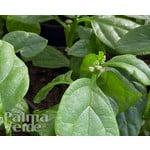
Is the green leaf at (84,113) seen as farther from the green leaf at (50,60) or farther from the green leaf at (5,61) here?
the green leaf at (50,60)

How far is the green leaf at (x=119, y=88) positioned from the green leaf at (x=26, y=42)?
112mm

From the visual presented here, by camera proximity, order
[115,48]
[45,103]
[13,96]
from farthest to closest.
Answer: [45,103] < [115,48] < [13,96]

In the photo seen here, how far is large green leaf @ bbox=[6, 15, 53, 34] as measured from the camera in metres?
0.72

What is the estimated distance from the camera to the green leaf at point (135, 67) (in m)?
0.53

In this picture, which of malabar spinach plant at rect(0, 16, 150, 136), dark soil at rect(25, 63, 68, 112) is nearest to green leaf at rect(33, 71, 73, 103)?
malabar spinach plant at rect(0, 16, 150, 136)

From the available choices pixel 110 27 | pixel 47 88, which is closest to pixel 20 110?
pixel 47 88

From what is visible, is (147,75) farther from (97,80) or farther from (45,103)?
(45,103)

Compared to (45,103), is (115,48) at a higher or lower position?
higher

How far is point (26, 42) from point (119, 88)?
16cm

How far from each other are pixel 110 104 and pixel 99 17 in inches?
7.8

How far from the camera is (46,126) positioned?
58cm

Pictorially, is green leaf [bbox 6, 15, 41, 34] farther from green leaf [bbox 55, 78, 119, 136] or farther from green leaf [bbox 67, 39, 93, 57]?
green leaf [bbox 55, 78, 119, 136]

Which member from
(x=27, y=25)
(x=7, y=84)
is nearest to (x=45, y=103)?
(x=27, y=25)

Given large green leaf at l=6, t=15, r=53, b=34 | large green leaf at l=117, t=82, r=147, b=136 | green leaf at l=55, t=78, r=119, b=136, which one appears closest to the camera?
green leaf at l=55, t=78, r=119, b=136
